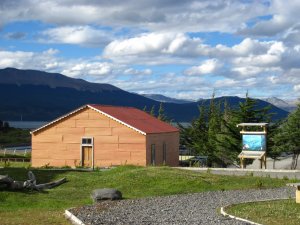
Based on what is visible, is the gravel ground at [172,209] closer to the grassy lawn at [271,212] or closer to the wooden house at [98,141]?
the grassy lawn at [271,212]

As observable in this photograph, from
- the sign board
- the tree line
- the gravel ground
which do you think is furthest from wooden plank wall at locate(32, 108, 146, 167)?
the gravel ground

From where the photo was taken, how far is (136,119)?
46.0 metres

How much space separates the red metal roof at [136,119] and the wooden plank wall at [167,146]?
46 cm

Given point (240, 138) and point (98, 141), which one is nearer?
point (98, 141)

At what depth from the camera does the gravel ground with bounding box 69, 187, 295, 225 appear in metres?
14.9

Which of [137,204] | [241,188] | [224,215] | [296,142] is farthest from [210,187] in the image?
[296,142]

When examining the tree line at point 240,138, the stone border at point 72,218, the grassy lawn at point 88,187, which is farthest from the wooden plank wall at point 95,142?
the stone border at point 72,218

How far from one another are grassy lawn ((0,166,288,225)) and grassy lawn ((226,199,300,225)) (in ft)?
17.4

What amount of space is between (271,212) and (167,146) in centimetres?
2999

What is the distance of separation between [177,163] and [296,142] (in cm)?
1103

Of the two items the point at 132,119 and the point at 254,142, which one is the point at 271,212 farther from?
the point at 132,119

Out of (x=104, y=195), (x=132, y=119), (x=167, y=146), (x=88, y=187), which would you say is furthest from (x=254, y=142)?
(x=104, y=195)

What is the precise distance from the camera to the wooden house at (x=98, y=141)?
41.8m

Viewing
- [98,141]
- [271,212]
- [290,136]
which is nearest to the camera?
[271,212]
